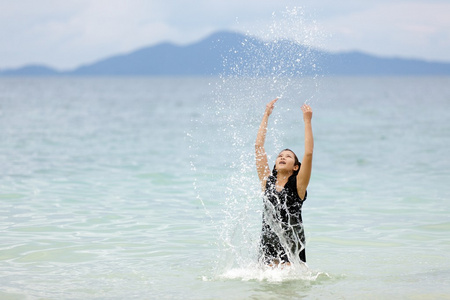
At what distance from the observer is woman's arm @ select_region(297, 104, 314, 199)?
625 cm

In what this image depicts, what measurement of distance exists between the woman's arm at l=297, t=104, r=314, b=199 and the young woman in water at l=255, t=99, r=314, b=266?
31 mm

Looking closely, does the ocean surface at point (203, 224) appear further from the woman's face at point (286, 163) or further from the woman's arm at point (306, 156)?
the woman's face at point (286, 163)

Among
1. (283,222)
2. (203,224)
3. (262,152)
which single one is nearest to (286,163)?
(262,152)

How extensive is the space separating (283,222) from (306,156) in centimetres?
82

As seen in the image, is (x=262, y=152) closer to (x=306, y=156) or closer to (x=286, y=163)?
(x=286, y=163)

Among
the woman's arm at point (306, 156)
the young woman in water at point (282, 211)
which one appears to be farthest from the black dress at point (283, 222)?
the woman's arm at point (306, 156)

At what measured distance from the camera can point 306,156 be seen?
6277 mm

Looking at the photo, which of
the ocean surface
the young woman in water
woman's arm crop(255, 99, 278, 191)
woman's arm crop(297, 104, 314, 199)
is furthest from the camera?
woman's arm crop(255, 99, 278, 191)

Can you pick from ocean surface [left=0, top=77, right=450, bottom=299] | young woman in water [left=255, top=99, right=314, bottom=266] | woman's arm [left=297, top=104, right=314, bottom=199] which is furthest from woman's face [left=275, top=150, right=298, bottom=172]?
ocean surface [left=0, top=77, right=450, bottom=299]

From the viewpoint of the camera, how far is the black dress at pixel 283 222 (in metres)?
6.66

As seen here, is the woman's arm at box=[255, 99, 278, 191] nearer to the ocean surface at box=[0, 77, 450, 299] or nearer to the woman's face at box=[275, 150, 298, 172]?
the woman's face at box=[275, 150, 298, 172]

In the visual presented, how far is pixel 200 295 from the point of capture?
6160 millimetres

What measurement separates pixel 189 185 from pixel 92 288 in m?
6.75

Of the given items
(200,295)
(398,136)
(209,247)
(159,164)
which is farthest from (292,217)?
(398,136)
